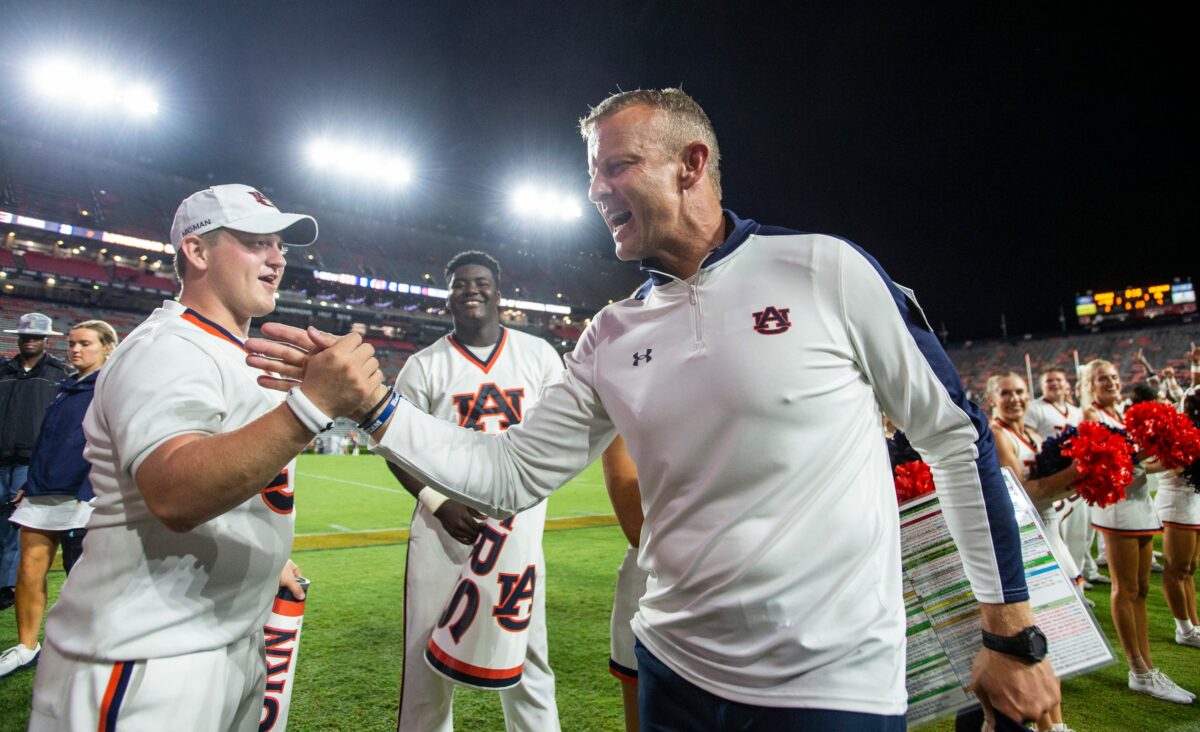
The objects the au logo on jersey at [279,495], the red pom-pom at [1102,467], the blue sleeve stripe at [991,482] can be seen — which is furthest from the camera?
the red pom-pom at [1102,467]

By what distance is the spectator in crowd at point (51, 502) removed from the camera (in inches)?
180

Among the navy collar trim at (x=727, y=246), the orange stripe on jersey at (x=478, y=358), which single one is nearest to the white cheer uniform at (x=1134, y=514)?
the orange stripe on jersey at (x=478, y=358)

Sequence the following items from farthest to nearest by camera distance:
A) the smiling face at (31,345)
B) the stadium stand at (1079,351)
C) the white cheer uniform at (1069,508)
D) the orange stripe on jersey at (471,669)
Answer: the stadium stand at (1079,351) < the white cheer uniform at (1069,508) < the smiling face at (31,345) < the orange stripe on jersey at (471,669)

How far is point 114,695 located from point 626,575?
177 cm

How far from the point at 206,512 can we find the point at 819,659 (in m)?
1.34

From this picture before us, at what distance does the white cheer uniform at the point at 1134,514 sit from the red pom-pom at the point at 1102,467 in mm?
1029

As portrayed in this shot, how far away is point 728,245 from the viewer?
69.4 inches

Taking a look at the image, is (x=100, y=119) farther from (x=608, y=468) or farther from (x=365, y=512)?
(x=608, y=468)

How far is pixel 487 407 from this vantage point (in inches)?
139

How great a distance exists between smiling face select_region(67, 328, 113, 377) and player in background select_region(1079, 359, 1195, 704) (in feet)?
24.3

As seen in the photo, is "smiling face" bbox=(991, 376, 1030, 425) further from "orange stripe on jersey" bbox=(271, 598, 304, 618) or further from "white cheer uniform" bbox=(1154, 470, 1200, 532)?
"orange stripe on jersey" bbox=(271, 598, 304, 618)

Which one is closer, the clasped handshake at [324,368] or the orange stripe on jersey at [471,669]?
the clasped handshake at [324,368]

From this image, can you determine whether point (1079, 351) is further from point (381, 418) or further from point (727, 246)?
point (381, 418)

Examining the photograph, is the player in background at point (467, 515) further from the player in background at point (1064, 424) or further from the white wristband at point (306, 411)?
the player in background at point (1064, 424)
